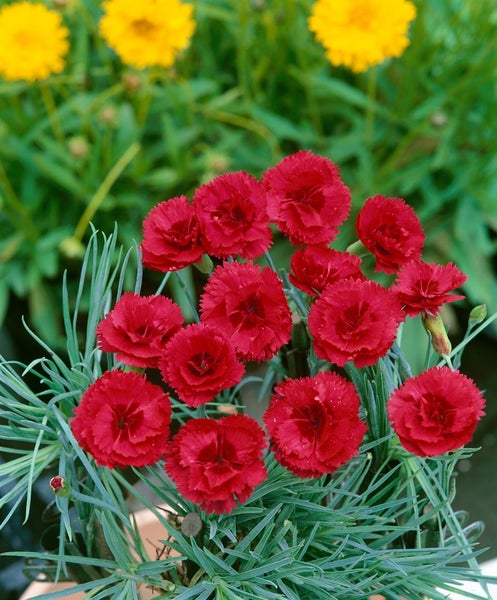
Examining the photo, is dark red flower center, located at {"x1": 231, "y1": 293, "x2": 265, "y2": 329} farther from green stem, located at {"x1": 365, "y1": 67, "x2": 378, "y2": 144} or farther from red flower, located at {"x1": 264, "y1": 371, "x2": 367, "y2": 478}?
green stem, located at {"x1": 365, "y1": 67, "x2": 378, "y2": 144}

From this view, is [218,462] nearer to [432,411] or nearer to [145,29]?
[432,411]

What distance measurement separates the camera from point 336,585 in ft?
1.43

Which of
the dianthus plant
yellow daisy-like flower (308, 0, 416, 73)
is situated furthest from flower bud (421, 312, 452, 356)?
yellow daisy-like flower (308, 0, 416, 73)

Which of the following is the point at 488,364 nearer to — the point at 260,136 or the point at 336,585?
the point at 260,136

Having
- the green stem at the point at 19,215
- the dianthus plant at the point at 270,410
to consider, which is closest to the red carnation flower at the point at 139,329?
the dianthus plant at the point at 270,410

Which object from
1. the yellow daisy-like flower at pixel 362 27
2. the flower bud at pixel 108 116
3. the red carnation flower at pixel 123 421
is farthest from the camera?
the flower bud at pixel 108 116

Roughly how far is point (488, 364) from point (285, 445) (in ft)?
3.51

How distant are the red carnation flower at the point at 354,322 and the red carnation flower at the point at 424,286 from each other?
2 centimetres

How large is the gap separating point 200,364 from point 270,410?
4 cm

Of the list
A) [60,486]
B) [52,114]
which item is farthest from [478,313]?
[52,114]

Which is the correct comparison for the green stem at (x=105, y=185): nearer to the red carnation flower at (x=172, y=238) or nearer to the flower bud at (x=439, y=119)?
the flower bud at (x=439, y=119)

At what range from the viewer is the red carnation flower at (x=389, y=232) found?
45 cm

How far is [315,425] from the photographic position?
40 centimetres

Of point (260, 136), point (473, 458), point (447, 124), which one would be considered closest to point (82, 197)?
point (260, 136)
